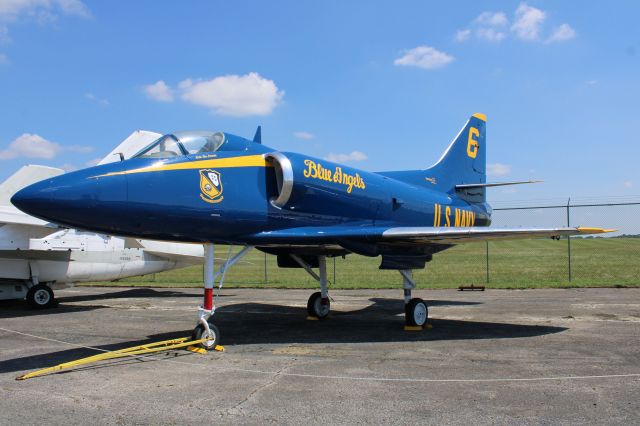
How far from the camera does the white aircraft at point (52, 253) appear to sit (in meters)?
13.6

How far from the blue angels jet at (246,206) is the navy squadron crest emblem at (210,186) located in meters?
0.02

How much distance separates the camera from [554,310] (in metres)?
12.1

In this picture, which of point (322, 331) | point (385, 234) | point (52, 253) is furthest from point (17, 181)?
point (385, 234)

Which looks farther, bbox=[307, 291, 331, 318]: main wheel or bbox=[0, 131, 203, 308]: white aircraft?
bbox=[0, 131, 203, 308]: white aircraft

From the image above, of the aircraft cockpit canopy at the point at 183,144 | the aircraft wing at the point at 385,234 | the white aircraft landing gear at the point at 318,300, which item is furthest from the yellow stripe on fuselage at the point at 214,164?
the white aircraft landing gear at the point at 318,300

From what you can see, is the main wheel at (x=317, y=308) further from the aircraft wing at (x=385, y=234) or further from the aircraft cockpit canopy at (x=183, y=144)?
the aircraft cockpit canopy at (x=183, y=144)

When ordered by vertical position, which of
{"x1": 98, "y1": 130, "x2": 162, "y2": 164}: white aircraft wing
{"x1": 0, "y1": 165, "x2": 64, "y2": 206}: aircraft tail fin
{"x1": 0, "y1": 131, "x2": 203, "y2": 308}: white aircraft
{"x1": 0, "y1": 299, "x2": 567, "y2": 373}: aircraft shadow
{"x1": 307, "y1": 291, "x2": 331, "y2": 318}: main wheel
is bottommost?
{"x1": 0, "y1": 299, "x2": 567, "y2": 373}: aircraft shadow

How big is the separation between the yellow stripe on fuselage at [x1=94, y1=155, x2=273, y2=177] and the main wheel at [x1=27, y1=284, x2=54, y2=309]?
918 cm

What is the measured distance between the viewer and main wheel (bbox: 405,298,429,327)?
996cm

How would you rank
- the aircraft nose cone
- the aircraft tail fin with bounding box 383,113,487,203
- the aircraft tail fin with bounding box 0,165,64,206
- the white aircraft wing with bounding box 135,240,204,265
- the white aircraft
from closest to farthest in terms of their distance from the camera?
the aircraft nose cone → the white aircraft → the aircraft tail fin with bounding box 383,113,487,203 → the aircraft tail fin with bounding box 0,165,64,206 → the white aircraft wing with bounding box 135,240,204,265

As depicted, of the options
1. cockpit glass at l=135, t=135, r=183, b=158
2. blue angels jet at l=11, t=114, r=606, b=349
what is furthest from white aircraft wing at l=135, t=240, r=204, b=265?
cockpit glass at l=135, t=135, r=183, b=158

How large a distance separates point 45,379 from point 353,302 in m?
9.82

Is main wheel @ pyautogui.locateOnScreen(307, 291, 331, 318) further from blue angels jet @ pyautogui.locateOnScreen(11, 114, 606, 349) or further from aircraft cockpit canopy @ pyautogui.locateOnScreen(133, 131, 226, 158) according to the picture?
aircraft cockpit canopy @ pyautogui.locateOnScreen(133, 131, 226, 158)

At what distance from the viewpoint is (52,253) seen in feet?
48.5
